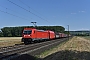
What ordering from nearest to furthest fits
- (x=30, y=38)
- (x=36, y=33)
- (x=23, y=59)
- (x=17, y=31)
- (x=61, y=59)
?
1. (x=61, y=59)
2. (x=23, y=59)
3. (x=30, y=38)
4. (x=36, y=33)
5. (x=17, y=31)

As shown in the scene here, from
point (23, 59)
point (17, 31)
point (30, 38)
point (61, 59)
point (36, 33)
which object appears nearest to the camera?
point (61, 59)

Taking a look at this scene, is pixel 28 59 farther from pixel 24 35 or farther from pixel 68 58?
pixel 24 35

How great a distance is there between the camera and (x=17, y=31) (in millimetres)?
174875

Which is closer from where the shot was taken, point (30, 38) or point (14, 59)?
point (14, 59)

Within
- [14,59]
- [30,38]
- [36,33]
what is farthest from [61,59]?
[36,33]

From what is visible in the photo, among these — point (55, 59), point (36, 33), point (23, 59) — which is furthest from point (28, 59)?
point (36, 33)

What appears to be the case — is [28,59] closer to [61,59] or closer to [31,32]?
[61,59]

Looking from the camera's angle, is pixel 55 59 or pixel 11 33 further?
pixel 11 33

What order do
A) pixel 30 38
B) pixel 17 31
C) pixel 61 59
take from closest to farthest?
pixel 61 59, pixel 30 38, pixel 17 31

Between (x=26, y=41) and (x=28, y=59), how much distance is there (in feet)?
→ 98.2

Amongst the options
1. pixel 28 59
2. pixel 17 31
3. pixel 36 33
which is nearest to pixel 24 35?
pixel 36 33

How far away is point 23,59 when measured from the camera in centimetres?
1706

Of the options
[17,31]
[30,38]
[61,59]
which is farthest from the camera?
[17,31]

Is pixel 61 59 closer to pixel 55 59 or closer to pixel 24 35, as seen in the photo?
pixel 55 59
